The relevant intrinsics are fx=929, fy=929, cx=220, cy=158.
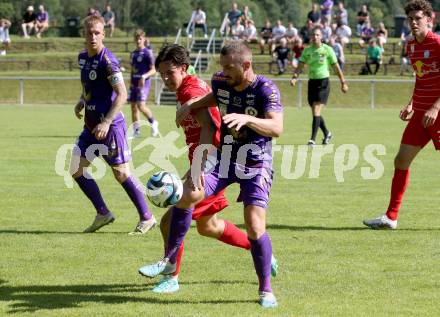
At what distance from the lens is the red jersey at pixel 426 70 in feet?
28.6

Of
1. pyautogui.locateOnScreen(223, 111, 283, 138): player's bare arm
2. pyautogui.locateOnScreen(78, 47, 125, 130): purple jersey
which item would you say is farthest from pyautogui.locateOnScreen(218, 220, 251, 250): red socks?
pyautogui.locateOnScreen(78, 47, 125, 130): purple jersey

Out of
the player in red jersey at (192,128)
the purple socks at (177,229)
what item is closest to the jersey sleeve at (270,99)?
the player in red jersey at (192,128)

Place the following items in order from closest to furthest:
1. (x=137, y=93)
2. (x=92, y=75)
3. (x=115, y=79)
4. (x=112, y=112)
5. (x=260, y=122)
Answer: (x=260, y=122) < (x=112, y=112) < (x=115, y=79) < (x=92, y=75) < (x=137, y=93)

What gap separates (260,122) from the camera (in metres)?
5.77

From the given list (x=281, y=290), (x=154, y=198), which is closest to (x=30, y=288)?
(x=154, y=198)

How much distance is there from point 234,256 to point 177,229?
53.6 inches

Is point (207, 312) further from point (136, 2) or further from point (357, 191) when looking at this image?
point (136, 2)

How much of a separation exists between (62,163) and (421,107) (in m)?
6.90

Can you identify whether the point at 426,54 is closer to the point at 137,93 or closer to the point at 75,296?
the point at 75,296

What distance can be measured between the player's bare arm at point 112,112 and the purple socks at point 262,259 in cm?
269

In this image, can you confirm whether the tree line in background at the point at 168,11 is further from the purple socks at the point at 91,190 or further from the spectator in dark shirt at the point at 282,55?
the purple socks at the point at 91,190

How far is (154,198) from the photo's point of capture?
6.25 meters

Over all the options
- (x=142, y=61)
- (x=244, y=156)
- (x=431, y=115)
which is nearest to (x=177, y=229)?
(x=244, y=156)

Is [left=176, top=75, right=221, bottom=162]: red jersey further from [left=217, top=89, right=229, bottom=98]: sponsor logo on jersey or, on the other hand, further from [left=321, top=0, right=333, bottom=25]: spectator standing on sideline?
[left=321, top=0, right=333, bottom=25]: spectator standing on sideline
